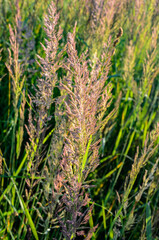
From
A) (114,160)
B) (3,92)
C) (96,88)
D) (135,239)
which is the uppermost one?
(96,88)

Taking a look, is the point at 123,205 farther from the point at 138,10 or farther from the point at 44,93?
the point at 138,10

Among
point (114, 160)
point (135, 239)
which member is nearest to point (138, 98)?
point (114, 160)

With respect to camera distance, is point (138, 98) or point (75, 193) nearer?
point (75, 193)

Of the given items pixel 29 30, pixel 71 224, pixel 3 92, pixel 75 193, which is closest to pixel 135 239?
pixel 71 224

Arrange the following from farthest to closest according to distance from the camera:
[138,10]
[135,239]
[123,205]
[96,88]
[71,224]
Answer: [138,10] < [135,239] < [123,205] < [71,224] < [96,88]

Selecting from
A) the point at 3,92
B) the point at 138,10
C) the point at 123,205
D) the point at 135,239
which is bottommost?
the point at 135,239

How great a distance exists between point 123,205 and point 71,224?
1.11 feet

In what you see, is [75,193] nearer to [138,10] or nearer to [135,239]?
[135,239]

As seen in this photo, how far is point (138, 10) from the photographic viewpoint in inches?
87.4

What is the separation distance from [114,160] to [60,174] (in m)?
1.17

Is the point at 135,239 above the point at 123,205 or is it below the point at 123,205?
below

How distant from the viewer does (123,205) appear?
1176 mm

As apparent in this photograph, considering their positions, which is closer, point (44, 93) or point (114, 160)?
point (44, 93)

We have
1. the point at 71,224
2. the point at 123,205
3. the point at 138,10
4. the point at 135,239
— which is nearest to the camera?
the point at 71,224
